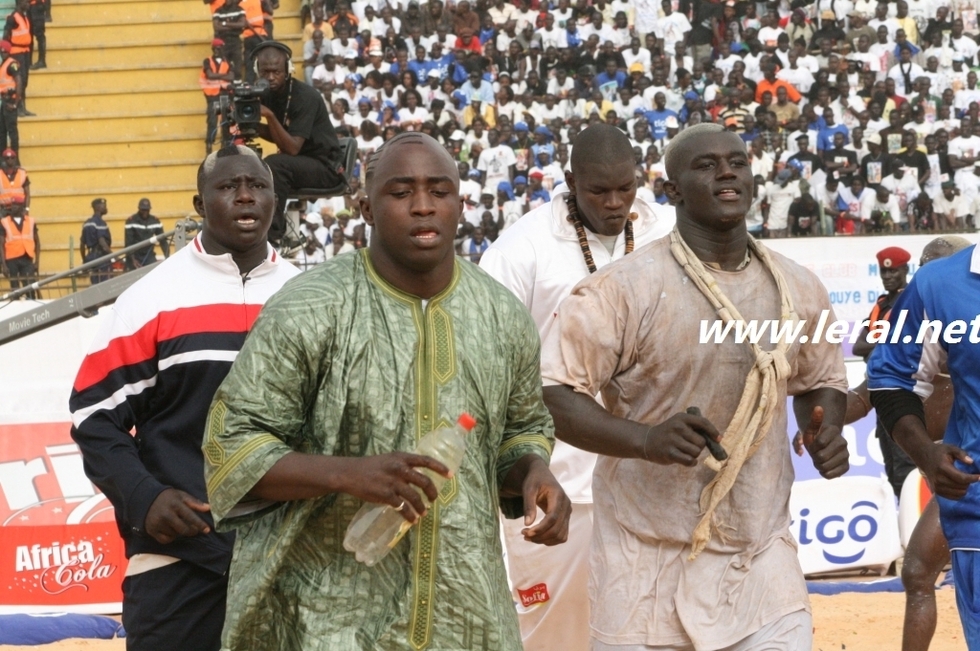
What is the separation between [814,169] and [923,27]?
13.0 ft

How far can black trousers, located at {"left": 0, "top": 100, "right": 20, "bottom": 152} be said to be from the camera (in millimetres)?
21797

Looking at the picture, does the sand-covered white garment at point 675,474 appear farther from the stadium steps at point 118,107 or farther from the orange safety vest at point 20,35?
the orange safety vest at point 20,35

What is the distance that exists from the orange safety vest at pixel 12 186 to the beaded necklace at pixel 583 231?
16170 mm

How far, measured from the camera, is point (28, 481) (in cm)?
970

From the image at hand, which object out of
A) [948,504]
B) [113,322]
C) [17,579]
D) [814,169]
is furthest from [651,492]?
[814,169]

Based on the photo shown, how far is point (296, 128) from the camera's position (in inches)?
382

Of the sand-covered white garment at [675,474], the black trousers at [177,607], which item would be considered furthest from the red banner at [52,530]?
the sand-covered white garment at [675,474]

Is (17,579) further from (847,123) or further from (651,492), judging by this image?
(847,123)

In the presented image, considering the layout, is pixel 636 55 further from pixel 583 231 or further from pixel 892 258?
pixel 583 231

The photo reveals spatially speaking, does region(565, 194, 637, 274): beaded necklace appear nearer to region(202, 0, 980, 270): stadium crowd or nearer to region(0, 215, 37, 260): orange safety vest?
region(202, 0, 980, 270): stadium crowd

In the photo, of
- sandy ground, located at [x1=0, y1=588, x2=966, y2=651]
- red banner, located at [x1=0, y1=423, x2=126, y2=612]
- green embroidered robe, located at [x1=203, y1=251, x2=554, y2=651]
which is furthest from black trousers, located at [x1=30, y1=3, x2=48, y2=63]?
green embroidered robe, located at [x1=203, y1=251, x2=554, y2=651]

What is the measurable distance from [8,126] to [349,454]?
19977 mm

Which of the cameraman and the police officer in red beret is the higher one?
the cameraman

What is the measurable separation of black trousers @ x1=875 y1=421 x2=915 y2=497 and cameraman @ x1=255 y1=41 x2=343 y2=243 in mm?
3958
